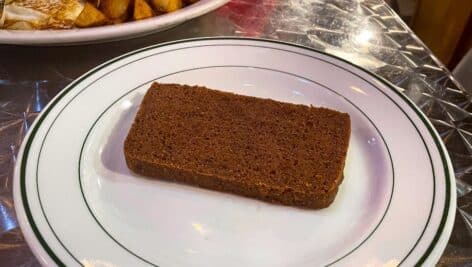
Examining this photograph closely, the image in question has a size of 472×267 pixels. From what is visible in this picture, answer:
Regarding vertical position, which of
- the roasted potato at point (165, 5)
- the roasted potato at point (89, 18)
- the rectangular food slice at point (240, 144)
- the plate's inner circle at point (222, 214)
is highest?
the roasted potato at point (165, 5)

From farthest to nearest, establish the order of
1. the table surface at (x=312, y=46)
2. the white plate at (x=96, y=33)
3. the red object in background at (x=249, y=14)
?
the red object in background at (x=249, y=14)
the white plate at (x=96, y=33)
the table surface at (x=312, y=46)

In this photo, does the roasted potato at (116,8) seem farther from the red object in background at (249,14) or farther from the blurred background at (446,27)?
the blurred background at (446,27)

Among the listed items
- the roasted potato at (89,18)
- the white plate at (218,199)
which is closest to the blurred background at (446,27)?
the white plate at (218,199)

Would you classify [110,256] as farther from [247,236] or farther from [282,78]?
[282,78]

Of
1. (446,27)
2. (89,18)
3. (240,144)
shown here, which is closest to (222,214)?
(240,144)

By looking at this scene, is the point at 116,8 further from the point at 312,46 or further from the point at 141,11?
the point at 312,46

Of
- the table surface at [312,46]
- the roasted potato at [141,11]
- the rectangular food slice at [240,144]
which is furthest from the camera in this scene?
the roasted potato at [141,11]
